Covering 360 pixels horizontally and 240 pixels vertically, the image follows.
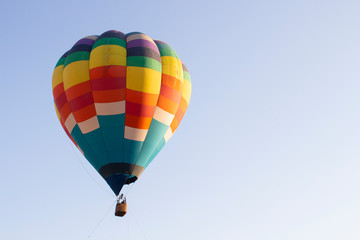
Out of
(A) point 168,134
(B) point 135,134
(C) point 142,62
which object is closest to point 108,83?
(C) point 142,62

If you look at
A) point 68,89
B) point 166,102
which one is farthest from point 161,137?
point 68,89

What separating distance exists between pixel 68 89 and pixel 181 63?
14.7 ft

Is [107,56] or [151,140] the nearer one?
[107,56]

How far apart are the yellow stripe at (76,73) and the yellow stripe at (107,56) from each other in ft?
0.95

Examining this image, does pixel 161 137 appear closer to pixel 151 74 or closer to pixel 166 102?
pixel 166 102

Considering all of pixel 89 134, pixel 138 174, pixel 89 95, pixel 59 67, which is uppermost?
pixel 59 67

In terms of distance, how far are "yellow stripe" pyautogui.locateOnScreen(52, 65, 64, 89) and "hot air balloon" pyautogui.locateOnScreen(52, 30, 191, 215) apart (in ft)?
0.13

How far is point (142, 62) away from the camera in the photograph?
16031mm

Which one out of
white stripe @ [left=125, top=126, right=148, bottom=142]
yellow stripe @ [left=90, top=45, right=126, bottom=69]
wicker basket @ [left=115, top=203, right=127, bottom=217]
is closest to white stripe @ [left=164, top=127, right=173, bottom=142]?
white stripe @ [left=125, top=126, right=148, bottom=142]

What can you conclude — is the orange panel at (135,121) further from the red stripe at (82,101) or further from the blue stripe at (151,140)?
the red stripe at (82,101)

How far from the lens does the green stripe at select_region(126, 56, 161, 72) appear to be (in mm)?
15980

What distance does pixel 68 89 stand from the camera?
1602 centimetres

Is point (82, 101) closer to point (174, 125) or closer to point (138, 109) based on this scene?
point (138, 109)

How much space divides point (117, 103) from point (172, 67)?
2539mm
